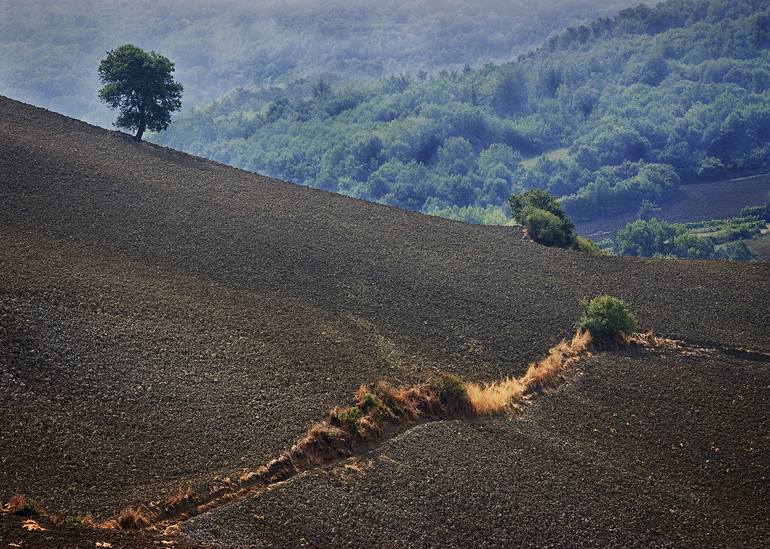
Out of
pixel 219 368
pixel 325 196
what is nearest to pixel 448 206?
pixel 325 196

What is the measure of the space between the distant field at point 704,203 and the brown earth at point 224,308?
90.2 m

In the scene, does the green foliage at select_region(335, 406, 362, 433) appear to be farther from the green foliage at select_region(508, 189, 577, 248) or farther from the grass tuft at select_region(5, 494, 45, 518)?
the green foliage at select_region(508, 189, 577, 248)

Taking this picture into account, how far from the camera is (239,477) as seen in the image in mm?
31062

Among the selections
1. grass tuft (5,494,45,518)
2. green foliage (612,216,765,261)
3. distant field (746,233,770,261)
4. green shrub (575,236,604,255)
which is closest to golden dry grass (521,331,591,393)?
green shrub (575,236,604,255)

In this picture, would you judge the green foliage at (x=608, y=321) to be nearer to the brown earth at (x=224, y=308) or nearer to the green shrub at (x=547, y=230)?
the brown earth at (x=224, y=308)

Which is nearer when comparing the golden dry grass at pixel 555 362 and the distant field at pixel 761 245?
the golden dry grass at pixel 555 362

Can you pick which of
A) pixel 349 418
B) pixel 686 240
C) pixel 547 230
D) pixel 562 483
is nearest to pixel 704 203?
pixel 686 240

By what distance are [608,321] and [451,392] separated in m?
11.7

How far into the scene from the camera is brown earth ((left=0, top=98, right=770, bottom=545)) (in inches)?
1236

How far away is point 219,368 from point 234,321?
4402 millimetres

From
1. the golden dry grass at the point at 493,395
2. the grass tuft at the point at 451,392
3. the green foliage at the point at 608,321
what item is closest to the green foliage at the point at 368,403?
the grass tuft at the point at 451,392

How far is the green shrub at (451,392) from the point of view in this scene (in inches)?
1538

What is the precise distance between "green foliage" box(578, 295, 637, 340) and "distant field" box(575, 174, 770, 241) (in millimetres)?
94711

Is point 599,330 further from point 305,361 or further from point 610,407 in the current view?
point 305,361
